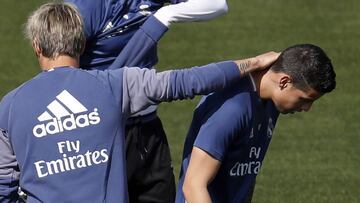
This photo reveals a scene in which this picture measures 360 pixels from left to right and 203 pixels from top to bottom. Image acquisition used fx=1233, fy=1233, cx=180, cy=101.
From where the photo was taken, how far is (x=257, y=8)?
604 inches

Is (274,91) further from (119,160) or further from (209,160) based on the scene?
(119,160)

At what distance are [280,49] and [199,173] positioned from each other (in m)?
8.37

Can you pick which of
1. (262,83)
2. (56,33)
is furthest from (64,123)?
(262,83)

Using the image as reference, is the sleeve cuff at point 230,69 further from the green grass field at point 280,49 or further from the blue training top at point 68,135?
the green grass field at point 280,49

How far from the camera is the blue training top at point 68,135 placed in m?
5.29

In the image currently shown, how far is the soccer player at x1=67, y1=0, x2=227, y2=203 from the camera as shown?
661 cm

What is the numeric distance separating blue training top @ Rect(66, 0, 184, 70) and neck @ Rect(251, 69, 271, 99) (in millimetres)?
928

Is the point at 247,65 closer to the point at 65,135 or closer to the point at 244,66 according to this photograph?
the point at 244,66

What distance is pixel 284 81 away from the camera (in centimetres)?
593

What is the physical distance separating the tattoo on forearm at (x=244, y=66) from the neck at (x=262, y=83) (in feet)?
0.52

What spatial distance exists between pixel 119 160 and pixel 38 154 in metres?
0.36

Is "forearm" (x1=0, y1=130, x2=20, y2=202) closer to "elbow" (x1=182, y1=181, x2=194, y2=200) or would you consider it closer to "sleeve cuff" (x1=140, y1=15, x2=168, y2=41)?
"elbow" (x1=182, y1=181, x2=194, y2=200)

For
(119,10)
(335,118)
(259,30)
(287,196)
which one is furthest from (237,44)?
(119,10)

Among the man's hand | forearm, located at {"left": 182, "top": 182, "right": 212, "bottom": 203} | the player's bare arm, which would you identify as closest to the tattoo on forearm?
the man's hand
